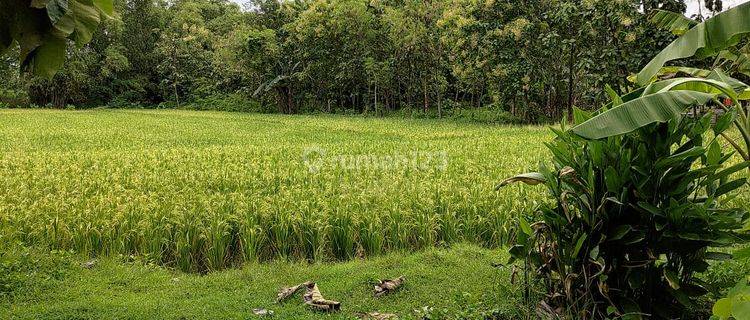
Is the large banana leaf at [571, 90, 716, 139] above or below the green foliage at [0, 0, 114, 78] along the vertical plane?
below

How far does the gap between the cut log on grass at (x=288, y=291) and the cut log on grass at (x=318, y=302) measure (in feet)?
0.31

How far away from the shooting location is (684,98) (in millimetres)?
2361

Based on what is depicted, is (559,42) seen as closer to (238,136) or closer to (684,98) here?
(238,136)

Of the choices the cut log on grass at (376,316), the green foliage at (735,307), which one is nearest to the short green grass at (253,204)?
the cut log on grass at (376,316)

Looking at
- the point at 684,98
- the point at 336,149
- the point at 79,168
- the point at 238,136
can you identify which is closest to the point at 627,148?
the point at 684,98

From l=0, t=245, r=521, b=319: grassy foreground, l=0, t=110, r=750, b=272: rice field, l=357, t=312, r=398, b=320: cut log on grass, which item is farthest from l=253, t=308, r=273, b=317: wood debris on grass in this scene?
l=0, t=110, r=750, b=272: rice field

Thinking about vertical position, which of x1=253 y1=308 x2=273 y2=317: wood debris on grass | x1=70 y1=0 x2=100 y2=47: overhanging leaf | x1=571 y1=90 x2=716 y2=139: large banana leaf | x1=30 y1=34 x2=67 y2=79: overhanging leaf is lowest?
x1=253 y1=308 x2=273 y2=317: wood debris on grass

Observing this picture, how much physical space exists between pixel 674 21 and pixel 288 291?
204 inches

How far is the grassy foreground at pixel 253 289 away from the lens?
304 cm

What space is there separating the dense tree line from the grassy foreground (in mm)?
1630

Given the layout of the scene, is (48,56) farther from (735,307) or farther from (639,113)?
(639,113)

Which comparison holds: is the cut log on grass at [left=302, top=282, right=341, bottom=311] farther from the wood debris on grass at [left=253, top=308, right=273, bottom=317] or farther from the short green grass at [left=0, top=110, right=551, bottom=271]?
the short green grass at [left=0, top=110, right=551, bottom=271]

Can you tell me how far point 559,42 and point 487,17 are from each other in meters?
3.04

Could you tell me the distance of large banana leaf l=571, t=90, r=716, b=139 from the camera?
→ 7.52 ft
